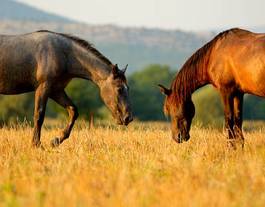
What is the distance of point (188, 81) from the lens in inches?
422

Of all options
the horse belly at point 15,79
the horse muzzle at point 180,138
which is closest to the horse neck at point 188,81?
the horse muzzle at point 180,138

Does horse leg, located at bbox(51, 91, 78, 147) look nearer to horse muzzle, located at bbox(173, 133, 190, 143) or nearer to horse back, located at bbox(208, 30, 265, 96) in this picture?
horse muzzle, located at bbox(173, 133, 190, 143)

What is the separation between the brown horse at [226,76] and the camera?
9555 millimetres

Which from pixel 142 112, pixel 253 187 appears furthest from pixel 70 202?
pixel 142 112

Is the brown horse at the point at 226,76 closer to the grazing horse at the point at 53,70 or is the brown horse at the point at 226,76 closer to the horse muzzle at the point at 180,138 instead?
the horse muzzle at the point at 180,138

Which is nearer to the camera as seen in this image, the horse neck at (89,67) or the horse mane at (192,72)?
the horse mane at (192,72)

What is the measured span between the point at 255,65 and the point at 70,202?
521cm

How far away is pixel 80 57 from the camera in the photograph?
11148mm

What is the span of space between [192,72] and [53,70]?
8.46ft

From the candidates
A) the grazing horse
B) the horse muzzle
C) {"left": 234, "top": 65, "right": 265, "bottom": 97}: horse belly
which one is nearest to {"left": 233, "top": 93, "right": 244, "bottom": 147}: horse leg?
{"left": 234, "top": 65, "right": 265, "bottom": 97}: horse belly

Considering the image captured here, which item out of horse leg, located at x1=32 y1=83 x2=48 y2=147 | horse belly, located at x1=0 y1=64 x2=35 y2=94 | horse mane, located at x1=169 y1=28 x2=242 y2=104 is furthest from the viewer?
horse belly, located at x1=0 y1=64 x2=35 y2=94

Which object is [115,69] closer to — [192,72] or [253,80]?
[192,72]

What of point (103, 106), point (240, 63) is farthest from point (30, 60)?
point (103, 106)

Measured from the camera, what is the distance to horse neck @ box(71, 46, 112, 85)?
11125 mm
